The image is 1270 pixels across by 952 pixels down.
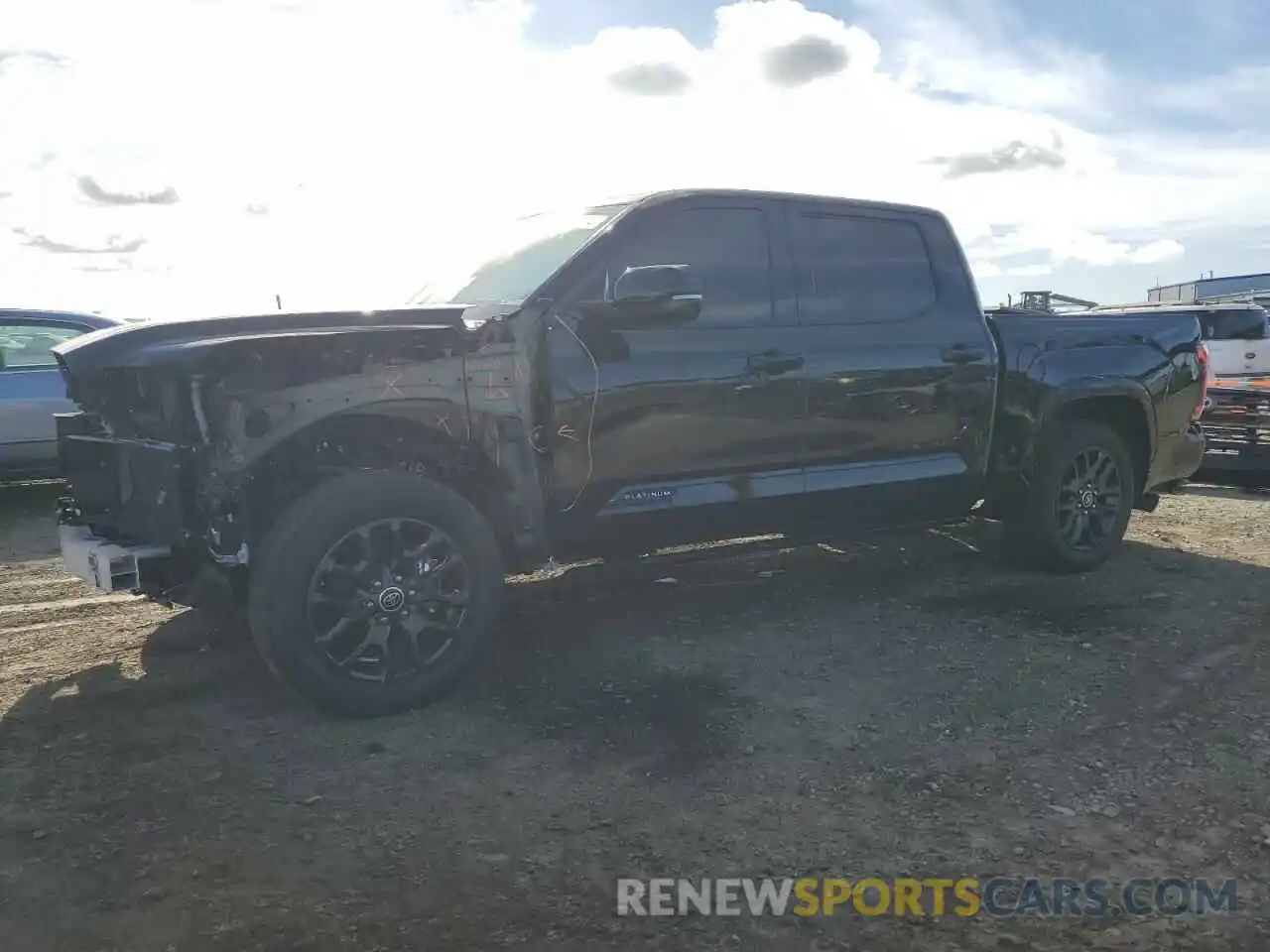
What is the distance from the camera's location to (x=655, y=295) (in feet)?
13.6

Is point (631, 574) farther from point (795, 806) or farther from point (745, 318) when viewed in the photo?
point (795, 806)

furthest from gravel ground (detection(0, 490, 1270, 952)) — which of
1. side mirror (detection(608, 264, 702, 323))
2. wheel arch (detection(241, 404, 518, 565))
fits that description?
side mirror (detection(608, 264, 702, 323))

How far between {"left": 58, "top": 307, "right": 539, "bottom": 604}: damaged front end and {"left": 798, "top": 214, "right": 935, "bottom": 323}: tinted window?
162cm

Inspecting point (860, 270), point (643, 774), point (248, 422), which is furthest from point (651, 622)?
point (248, 422)

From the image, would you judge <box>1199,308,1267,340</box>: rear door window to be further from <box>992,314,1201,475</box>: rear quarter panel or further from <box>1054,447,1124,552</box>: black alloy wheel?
<box>1054,447,1124,552</box>: black alloy wheel

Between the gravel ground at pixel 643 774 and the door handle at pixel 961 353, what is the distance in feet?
4.05

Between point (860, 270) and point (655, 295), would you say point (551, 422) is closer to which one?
point (655, 295)

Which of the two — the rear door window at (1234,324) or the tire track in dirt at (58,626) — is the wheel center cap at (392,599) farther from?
the rear door window at (1234,324)

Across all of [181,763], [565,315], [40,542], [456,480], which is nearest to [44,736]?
[181,763]

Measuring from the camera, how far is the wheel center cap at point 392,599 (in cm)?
388

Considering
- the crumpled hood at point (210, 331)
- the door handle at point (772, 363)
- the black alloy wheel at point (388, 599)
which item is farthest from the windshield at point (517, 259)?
the black alloy wheel at point (388, 599)

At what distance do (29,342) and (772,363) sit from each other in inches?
266

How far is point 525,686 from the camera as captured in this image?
14.1ft

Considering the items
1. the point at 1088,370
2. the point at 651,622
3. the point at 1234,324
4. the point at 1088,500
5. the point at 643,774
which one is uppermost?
the point at 1234,324
